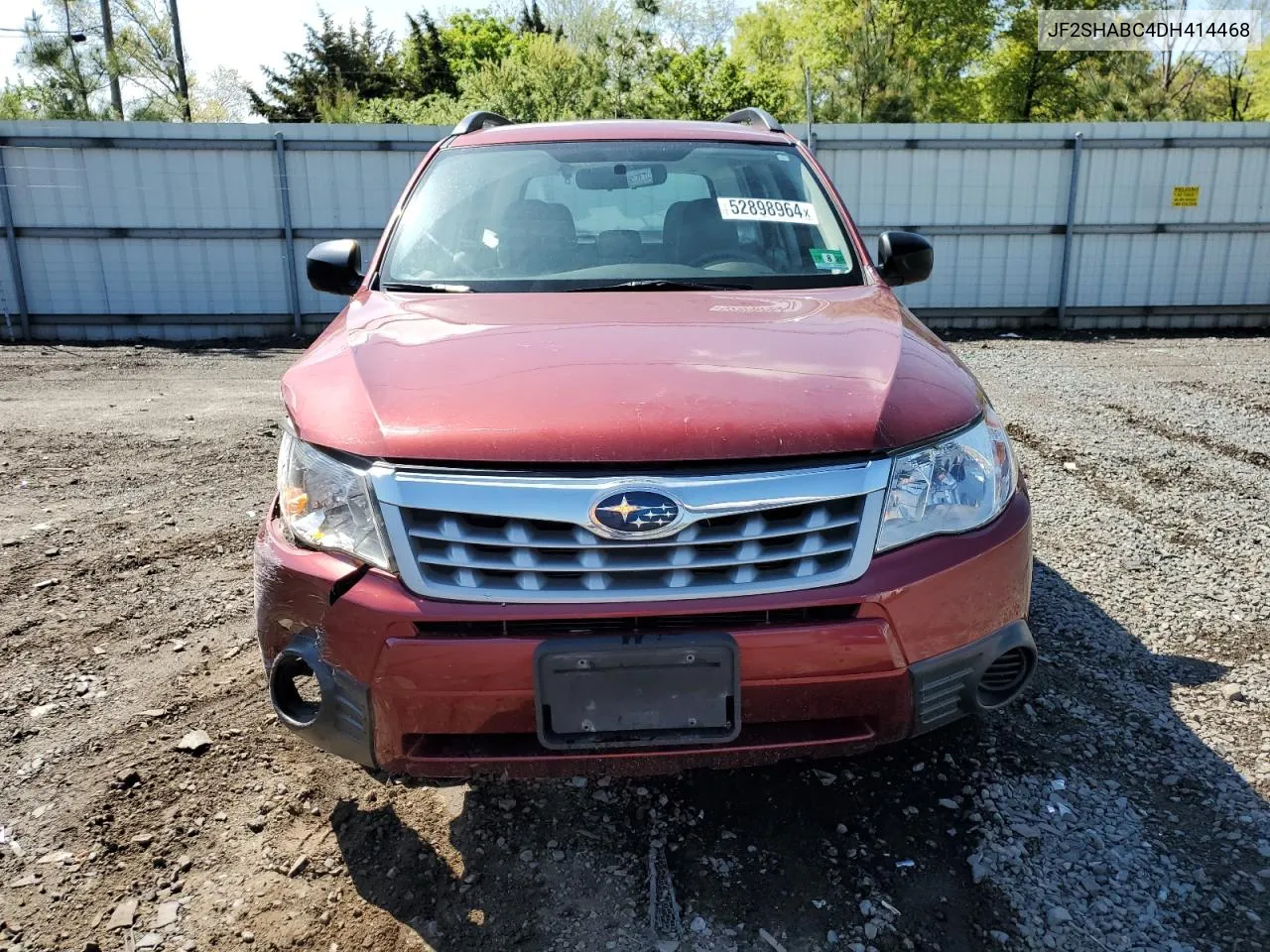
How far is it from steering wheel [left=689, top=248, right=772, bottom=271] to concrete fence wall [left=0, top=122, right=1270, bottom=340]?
29.6ft

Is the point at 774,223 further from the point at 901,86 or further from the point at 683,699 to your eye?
the point at 901,86

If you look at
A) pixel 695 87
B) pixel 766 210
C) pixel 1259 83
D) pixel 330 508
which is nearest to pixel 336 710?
pixel 330 508

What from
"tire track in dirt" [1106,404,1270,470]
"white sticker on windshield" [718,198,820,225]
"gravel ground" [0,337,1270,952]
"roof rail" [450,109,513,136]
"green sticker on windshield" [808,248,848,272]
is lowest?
"tire track in dirt" [1106,404,1270,470]

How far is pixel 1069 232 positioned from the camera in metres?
11.9

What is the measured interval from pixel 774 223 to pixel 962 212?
9.57m

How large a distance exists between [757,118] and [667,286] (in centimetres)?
182

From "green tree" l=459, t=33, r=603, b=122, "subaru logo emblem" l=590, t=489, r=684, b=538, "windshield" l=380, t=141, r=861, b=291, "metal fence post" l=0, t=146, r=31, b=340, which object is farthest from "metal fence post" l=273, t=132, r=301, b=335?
"subaru logo emblem" l=590, t=489, r=684, b=538

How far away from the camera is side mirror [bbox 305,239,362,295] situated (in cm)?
336

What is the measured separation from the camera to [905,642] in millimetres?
1961

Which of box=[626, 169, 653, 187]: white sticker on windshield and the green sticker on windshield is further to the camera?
box=[626, 169, 653, 187]: white sticker on windshield

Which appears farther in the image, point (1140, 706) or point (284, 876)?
point (1140, 706)

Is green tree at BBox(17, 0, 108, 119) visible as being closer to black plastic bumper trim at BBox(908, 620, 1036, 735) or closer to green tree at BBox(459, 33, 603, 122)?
green tree at BBox(459, 33, 603, 122)

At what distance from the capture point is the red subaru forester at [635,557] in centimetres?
189

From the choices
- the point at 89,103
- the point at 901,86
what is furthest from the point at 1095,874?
the point at 89,103
